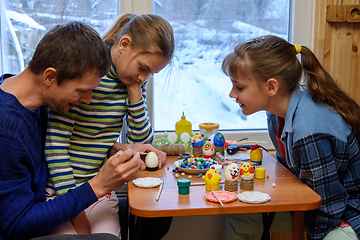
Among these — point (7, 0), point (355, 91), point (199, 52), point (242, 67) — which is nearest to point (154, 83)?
point (199, 52)

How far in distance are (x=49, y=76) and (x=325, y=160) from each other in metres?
0.94

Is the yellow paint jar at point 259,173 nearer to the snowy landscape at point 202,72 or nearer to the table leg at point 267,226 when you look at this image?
the table leg at point 267,226

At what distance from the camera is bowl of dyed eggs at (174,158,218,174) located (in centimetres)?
126

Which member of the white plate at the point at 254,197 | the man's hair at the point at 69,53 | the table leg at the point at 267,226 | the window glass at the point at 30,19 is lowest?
the table leg at the point at 267,226

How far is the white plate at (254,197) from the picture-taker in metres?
0.99

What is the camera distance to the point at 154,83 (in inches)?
77.2

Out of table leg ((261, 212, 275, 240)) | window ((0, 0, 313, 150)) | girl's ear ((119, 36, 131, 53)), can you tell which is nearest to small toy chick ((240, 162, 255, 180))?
table leg ((261, 212, 275, 240))

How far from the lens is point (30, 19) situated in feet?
5.78

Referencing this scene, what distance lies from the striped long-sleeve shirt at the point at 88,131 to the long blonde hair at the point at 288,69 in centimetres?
47

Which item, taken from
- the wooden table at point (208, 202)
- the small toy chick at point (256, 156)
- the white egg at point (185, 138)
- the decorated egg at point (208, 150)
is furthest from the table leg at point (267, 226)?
the white egg at point (185, 138)

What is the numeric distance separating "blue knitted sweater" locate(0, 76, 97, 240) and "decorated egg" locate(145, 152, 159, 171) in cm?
30

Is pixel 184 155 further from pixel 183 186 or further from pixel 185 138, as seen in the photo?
pixel 183 186

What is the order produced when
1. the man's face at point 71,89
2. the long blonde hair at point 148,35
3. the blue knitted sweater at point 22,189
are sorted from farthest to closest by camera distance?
the long blonde hair at point 148,35 < the man's face at point 71,89 < the blue knitted sweater at point 22,189

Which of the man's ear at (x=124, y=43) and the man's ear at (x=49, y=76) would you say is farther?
the man's ear at (x=124, y=43)
